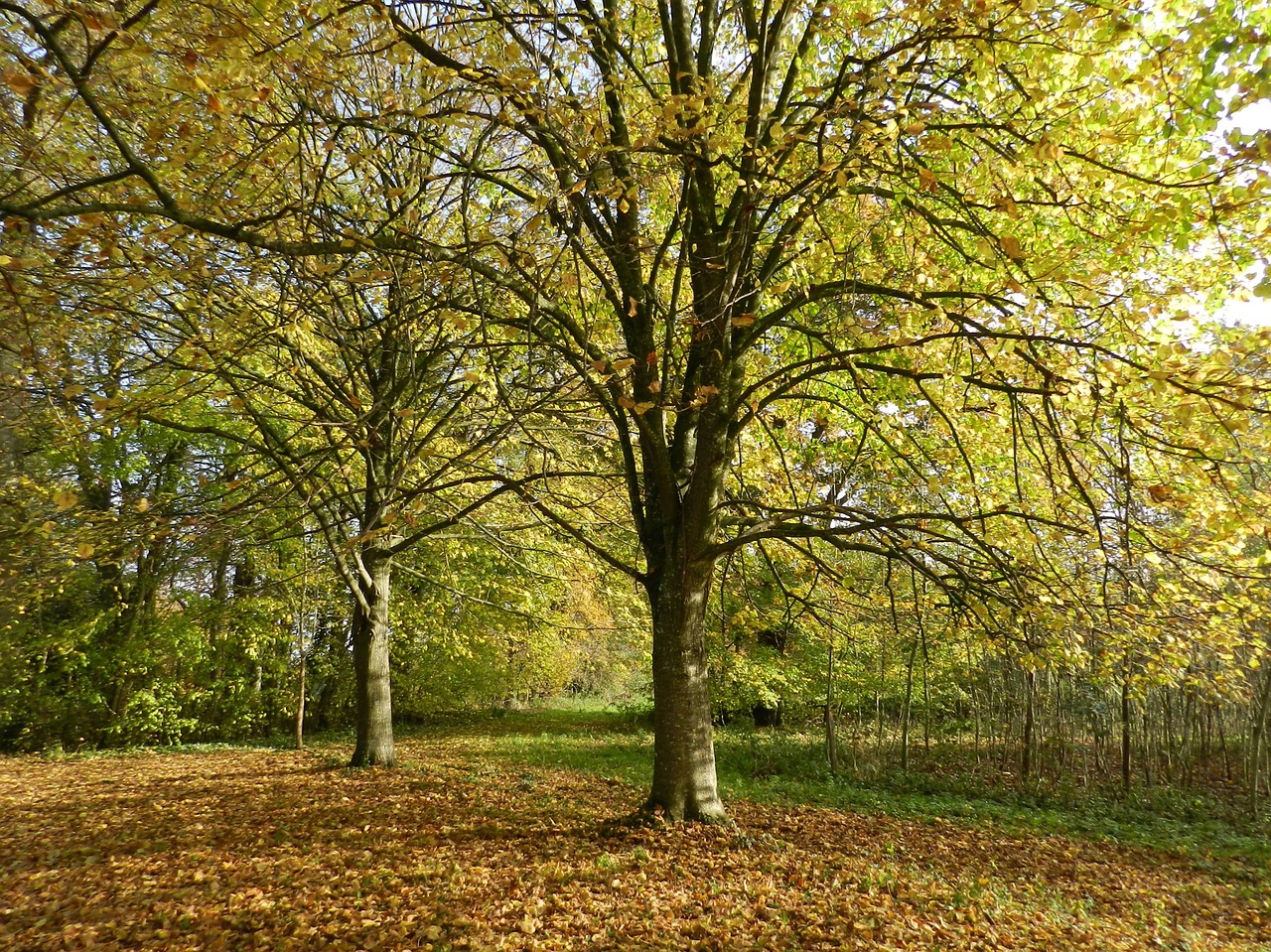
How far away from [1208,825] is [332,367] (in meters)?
15.7

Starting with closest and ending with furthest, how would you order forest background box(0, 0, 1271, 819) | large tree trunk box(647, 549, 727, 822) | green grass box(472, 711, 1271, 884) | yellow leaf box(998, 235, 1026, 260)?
yellow leaf box(998, 235, 1026, 260) → forest background box(0, 0, 1271, 819) → large tree trunk box(647, 549, 727, 822) → green grass box(472, 711, 1271, 884)

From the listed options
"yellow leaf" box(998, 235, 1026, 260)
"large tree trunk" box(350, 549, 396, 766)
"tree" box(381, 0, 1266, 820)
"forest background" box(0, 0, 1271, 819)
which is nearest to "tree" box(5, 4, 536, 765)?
"forest background" box(0, 0, 1271, 819)

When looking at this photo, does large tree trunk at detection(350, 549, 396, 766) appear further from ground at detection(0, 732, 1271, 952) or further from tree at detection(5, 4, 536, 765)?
ground at detection(0, 732, 1271, 952)

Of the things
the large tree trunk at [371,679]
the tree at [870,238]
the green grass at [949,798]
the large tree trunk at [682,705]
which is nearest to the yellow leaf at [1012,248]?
the tree at [870,238]

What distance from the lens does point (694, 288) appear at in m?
6.04

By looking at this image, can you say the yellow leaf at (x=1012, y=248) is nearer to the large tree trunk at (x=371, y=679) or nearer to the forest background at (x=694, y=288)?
the forest background at (x=694, y=288)

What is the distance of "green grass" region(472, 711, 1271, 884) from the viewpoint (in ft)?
29.8

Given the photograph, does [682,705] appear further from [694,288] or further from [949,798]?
[949,798]

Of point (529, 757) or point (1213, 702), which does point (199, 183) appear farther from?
point (1213, 702)

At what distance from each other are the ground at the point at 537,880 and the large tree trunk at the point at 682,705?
11.5 inches

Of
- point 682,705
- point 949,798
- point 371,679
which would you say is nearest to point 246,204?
point 682,705

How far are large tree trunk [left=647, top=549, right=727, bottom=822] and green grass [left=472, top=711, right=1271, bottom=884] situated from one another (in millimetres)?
3597

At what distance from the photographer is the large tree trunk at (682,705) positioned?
567 centimetres

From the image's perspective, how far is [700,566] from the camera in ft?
19.1
